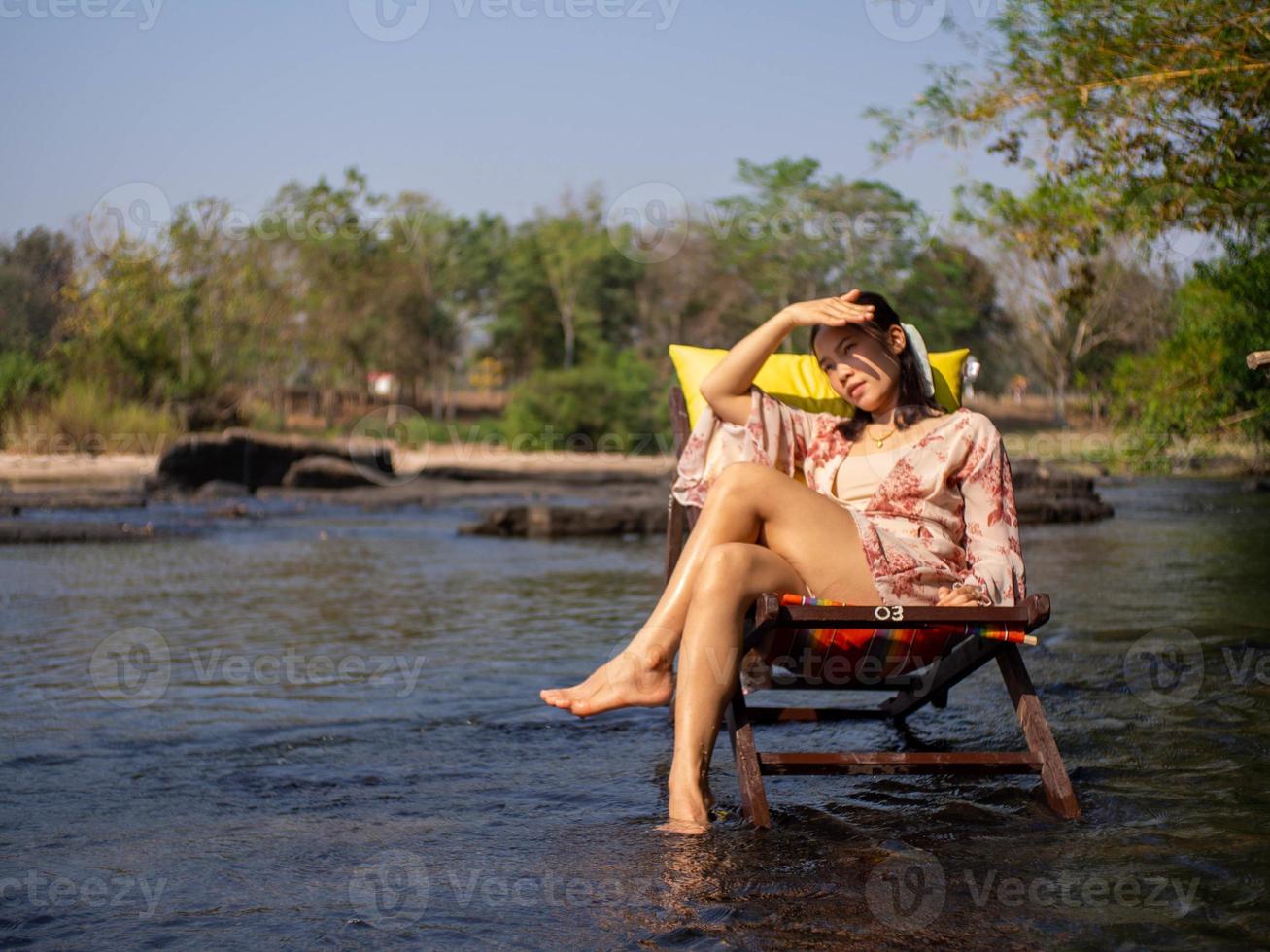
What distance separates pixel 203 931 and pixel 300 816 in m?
0.86

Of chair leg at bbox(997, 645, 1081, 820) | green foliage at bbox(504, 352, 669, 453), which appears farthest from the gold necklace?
green foliage at bbox(504, 352, 669, 453)

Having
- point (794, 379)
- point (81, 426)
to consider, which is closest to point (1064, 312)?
point (81, 426)

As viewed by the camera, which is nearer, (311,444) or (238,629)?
(238,629)

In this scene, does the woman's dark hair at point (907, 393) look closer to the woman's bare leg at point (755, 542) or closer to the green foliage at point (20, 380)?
the woman's bare leg at point (755, 542)

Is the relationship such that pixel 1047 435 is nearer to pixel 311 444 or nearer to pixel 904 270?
pixel 904 270

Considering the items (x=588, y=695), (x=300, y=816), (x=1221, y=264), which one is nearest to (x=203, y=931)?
(x=300, y=816)

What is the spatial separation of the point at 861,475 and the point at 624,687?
0.93 meters

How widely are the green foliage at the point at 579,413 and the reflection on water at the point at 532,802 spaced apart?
2547 centimetres

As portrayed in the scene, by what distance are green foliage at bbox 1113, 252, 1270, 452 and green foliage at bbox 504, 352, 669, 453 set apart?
22.6m

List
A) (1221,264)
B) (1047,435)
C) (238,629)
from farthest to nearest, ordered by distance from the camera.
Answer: (1047,435), (1221,264), (238,629)

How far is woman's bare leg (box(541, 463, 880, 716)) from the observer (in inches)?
143

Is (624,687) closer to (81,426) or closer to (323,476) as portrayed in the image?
(323,476)

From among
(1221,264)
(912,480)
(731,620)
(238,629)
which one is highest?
(1221,264)

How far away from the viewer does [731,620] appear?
342 cm
